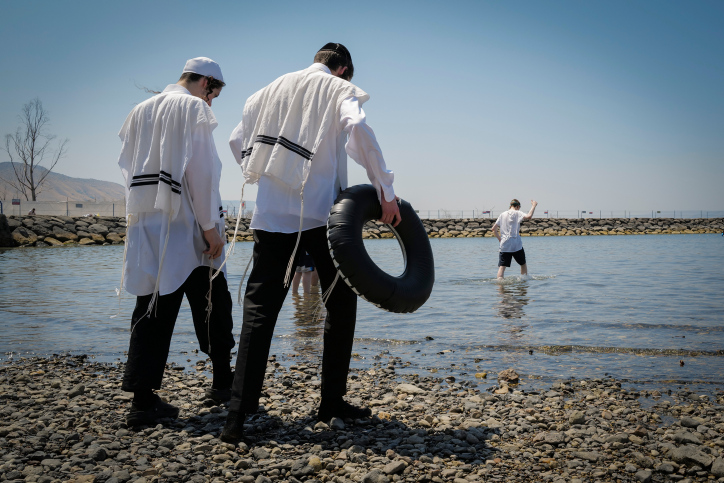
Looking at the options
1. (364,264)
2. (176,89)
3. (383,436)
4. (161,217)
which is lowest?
(383,436)

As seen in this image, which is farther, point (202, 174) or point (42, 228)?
point (42, 228)

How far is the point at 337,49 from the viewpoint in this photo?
3.07m

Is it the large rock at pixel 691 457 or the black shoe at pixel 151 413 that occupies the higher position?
the large rock at pixel 691 457

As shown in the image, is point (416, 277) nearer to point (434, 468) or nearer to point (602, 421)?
point (434, 468)

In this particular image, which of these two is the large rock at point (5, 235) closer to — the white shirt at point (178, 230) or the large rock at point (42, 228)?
the large rock at point (42, 228)

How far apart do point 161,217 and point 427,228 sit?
5265 cm

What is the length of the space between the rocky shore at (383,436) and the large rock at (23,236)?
29.5m

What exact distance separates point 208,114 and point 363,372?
2.49m

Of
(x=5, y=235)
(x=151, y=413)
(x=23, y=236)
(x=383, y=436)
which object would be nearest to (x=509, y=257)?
(x=383, y=436)

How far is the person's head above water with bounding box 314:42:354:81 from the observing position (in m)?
3.03

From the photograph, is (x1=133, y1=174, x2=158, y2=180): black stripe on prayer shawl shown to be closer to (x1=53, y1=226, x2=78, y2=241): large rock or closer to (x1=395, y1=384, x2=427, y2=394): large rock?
(x1=395, y1=384, x2=427, y2=394): large rock

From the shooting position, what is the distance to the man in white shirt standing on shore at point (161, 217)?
9.95 feet

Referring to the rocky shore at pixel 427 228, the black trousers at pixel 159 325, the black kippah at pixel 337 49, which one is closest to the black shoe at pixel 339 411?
the black trousers at pixel 159 325

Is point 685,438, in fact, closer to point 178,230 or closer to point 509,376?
point 509,376
